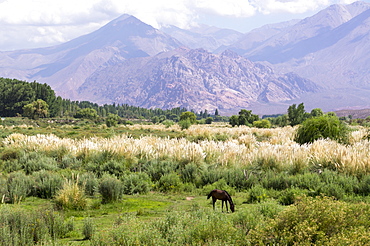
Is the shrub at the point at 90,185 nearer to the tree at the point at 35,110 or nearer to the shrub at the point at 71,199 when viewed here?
the shrub at the point at 71,199

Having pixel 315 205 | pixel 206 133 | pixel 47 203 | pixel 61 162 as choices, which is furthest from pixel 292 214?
pixel 206 133

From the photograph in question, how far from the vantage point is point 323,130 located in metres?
16.4

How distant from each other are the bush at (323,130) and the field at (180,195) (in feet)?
1.93

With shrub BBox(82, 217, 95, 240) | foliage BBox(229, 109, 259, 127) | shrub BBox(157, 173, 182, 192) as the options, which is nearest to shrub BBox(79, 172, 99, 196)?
shrub BBox(157, 173, 182, 192)

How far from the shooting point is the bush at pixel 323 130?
1617cm

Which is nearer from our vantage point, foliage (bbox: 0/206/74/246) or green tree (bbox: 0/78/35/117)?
foliage (bbox: 0/206/74/246)

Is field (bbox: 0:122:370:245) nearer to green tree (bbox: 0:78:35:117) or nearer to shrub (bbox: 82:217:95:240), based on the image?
shrub (bbox: 82:217:95:240)

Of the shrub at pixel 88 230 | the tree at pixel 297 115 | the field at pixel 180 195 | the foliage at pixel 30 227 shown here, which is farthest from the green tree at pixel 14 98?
the shrub at pixel 88 230

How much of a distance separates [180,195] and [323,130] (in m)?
9.73

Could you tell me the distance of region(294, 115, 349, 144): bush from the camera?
637 inches

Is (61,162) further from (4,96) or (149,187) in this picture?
(4,96)

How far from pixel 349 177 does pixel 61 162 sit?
30.5 feet

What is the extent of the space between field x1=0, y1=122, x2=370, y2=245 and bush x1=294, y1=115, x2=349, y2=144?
0.59 metres

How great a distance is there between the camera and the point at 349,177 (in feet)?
28.8
